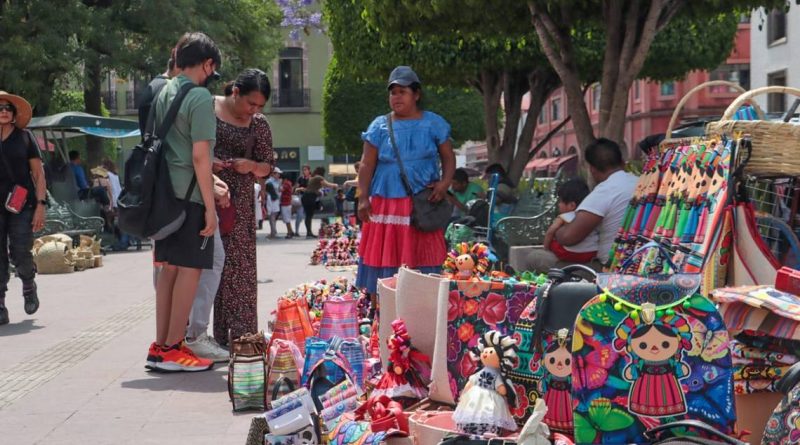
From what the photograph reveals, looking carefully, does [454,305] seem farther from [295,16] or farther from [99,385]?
[295,16]

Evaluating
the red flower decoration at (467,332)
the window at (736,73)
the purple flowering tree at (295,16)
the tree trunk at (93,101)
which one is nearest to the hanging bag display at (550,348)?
the red flower decoration at (467,332)

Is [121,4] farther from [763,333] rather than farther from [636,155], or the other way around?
[636,155]

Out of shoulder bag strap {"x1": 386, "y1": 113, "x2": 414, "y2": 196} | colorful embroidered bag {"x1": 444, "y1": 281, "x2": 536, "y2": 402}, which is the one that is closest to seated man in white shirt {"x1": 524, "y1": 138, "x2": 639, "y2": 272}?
shoulder bag strap {"x1": 386, "y1": 113, "x2": 414, "y2": 196}

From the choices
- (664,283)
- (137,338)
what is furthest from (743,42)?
(664,283)

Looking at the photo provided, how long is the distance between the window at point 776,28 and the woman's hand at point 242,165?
107 ft

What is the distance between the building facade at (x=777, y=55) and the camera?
35.1 metres

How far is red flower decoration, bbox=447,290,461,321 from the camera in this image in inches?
176

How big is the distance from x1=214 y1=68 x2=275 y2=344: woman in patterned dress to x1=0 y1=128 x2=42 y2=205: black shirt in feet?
9.25

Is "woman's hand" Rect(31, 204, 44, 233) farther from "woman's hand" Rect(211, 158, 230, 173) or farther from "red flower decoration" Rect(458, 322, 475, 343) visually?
"red flower decoration" Rect(458, 322, 475, 343)

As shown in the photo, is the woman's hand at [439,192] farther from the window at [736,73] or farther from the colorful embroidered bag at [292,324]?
the window at [736,73]

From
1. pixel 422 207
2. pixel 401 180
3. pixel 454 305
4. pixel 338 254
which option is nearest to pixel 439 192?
pixel 422 207

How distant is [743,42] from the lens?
160ft

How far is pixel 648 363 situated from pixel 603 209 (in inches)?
135

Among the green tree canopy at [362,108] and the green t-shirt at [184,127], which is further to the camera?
the green tree canopy at [362,108]
